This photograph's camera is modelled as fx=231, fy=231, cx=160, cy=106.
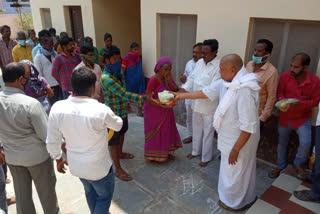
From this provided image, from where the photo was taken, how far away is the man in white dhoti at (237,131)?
2.32 metres

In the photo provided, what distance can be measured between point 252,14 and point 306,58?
3.74ft

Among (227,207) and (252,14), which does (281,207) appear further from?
(252,14)

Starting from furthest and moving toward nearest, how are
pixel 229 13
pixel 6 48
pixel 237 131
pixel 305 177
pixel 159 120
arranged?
1. pixel 6 48
2. pixel 229 13
3. pixel 159 120
4. pixel 305 177
5. pixel 237 131

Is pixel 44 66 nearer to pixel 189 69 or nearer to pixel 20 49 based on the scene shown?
pixel 20 49

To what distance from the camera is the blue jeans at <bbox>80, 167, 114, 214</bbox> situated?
2225 mm

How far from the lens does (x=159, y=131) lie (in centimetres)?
367

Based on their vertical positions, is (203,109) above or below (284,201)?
above

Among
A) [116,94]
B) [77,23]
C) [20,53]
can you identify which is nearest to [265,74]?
[116,94]

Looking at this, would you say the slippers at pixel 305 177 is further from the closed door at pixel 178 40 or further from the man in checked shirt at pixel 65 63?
the man in checked shirt at pixel 65 63

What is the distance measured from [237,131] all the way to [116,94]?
1611 mm

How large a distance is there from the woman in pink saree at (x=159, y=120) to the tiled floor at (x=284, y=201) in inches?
61.2

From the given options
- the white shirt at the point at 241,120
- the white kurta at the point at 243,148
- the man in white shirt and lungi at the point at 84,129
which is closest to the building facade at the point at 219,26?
the white kurta at the point at 243,148

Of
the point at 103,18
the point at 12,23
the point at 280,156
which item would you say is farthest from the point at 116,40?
the point at 12,23

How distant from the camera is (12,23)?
1959 centimetres
